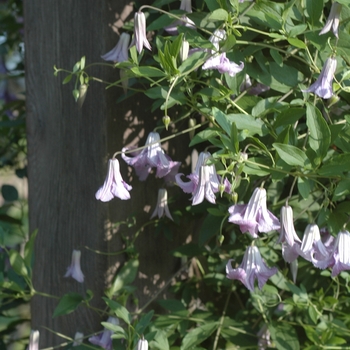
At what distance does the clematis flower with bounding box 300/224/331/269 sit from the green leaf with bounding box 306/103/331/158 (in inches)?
5.1

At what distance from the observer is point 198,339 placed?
1.33 metres

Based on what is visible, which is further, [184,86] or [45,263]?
[45,263]

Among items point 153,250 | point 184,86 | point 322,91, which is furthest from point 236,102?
point 153,250

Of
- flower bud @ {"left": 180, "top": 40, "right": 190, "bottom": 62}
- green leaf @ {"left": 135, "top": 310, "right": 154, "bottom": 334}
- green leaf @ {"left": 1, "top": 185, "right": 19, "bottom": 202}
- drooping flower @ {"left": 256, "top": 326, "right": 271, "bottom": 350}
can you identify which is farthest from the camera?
green leaf @ {"left": 1, "top": 185, "right": 19, "bottom": 202}

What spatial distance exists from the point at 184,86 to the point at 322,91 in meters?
0.27

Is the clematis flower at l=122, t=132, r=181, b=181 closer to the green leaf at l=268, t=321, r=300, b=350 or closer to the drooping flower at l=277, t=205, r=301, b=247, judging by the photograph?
the drooping flower at l=277, t=205, r=301, b=247

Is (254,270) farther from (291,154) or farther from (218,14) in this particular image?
(218,14)

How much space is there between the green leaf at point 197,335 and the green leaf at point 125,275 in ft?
0.57

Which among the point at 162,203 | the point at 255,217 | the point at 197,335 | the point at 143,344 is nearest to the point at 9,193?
the point at 162,203

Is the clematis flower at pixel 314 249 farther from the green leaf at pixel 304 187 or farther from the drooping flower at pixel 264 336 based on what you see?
the drooping flower at pixel 264 336

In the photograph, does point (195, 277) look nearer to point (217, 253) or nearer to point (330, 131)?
point (217, 253)

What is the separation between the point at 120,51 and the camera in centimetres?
128

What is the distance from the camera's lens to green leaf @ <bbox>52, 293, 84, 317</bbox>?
1.31 meters

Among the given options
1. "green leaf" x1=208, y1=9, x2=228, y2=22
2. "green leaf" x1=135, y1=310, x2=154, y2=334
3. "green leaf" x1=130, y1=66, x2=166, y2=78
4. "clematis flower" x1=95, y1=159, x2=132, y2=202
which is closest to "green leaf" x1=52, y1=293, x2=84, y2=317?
"green leaf" x1=135, y1=310, x2=154, y2=334
